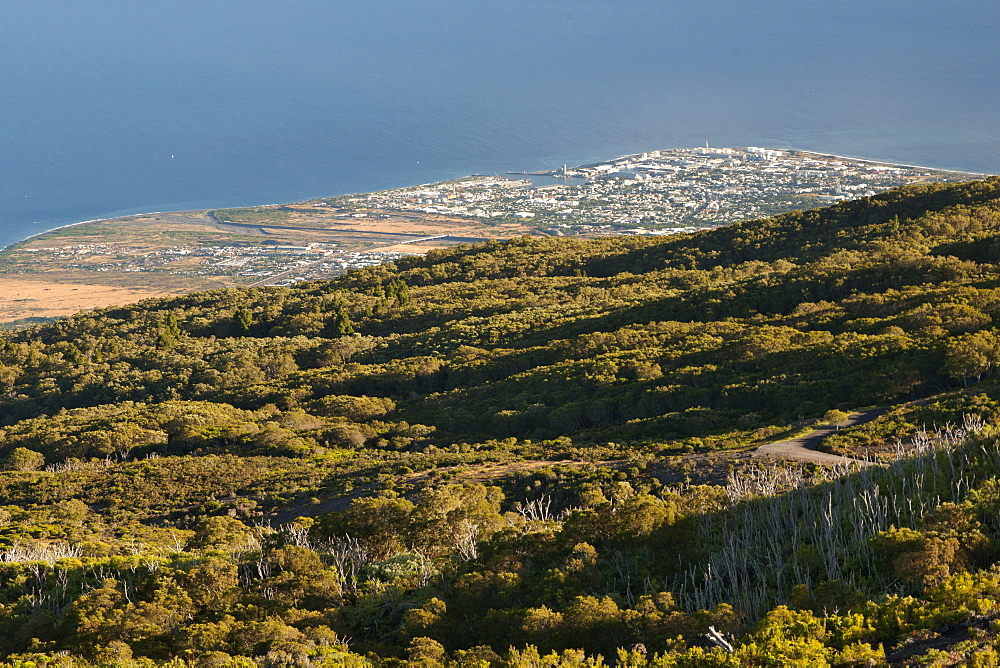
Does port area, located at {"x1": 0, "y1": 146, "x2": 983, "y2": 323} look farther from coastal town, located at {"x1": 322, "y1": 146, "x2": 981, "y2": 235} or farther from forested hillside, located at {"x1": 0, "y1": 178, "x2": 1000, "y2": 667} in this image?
forested hillside, located at {"x1": 0, "y1": 178, "x2": 1000, "y2": 667}

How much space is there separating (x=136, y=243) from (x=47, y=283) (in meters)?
14.2

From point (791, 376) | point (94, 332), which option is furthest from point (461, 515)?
point (94, 332)

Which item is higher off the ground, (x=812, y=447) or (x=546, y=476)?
(x=812, y=447)

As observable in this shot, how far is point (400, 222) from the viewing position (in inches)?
4213

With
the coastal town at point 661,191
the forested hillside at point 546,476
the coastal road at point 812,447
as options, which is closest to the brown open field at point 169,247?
the coastal town at point 661,191

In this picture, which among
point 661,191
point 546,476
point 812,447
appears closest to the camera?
point 812,447

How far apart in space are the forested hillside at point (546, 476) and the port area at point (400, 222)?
36.5m

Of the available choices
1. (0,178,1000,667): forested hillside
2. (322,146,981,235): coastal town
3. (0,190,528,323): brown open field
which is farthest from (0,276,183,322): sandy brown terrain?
(322,146,981,235): coastal town

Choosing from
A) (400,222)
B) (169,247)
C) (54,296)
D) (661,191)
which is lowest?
(54,296)

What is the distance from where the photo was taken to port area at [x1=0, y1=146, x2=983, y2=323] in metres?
89.1

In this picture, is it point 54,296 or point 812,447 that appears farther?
point 54,296

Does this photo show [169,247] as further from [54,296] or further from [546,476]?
[546,476]

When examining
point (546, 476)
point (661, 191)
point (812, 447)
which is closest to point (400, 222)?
point (661, 191)

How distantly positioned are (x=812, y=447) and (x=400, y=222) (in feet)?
290
